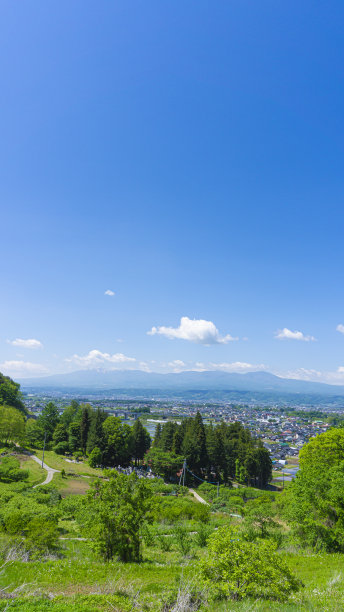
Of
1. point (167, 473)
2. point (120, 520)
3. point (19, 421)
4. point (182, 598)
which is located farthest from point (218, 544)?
point (19, 421)

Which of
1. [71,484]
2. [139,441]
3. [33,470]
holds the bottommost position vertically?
[139,441]

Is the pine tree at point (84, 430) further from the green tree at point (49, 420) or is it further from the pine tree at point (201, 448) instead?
the pine tree at point (201, 448)

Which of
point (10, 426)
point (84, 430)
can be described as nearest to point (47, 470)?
point (10, 426)

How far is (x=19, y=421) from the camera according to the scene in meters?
37.0

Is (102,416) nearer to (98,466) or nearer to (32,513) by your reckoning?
(98,466)

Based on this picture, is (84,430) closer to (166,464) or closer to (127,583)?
(166,464)

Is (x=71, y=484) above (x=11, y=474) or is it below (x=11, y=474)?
below

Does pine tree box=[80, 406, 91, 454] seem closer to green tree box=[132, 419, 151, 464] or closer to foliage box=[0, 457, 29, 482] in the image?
green tree box=[132, 419, 151, 464]

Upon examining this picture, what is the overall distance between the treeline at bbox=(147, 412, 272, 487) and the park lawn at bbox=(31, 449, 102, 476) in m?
7.74

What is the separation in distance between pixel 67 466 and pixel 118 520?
2974 cm

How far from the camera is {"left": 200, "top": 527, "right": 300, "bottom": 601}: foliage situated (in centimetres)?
642

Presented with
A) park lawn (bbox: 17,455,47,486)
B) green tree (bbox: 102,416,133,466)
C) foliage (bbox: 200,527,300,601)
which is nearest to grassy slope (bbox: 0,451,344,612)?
foliage (bbox: 200,527,300,601)

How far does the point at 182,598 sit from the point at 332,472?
1103cm

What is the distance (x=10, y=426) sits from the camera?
1431 inches
